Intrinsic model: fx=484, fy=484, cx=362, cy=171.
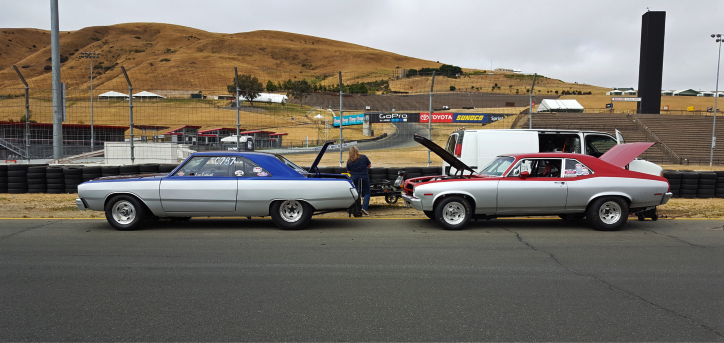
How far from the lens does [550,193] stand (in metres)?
8.35

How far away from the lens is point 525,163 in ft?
29.1

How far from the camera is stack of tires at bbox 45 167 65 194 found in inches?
527

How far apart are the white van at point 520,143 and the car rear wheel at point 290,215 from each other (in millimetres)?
4598

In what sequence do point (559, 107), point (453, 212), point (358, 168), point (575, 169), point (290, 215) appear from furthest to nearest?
1. point (559, 107)
2. point (358, 168)
3. point (575, 169)
4. point (453, 212)
5. point (290, 215)

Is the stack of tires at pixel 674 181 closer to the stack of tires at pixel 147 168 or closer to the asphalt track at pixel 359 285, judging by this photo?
the asphalt track at pixel 359 285

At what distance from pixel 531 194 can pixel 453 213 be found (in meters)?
1.36

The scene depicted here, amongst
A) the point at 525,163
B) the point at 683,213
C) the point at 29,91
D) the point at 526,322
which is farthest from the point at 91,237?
the point at 29,91

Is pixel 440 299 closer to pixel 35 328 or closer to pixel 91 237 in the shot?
pixel 35 328

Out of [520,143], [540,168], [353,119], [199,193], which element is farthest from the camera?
[353,119]

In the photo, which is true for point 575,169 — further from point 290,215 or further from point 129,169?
point 129,169

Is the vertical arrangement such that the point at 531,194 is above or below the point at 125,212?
above

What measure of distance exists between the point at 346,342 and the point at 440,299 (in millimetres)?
1333

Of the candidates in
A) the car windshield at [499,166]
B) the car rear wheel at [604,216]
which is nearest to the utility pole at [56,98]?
the car windshield at [499,166]

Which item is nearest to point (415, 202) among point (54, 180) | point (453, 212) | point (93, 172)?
point (453, 212)
